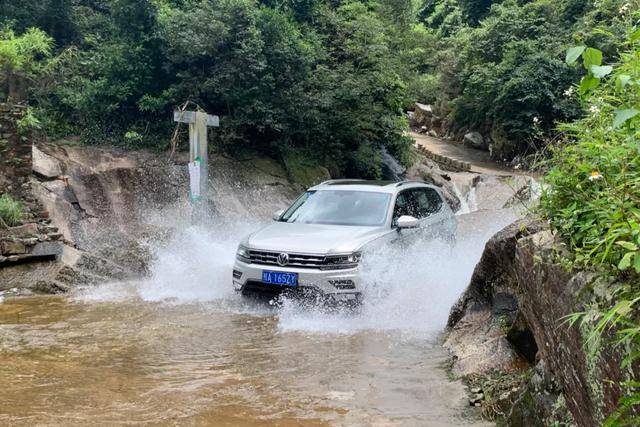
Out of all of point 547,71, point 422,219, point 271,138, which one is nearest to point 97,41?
point 271,138

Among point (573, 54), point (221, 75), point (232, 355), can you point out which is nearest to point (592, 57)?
point (573, 54)

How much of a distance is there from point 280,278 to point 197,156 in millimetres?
4616

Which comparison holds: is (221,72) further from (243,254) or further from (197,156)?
(243,254)

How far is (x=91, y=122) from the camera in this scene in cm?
1358

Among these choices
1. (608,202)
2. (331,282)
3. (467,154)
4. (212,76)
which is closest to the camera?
(608,202)

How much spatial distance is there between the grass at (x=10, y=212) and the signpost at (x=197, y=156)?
9.31 feet

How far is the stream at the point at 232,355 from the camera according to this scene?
165 inches

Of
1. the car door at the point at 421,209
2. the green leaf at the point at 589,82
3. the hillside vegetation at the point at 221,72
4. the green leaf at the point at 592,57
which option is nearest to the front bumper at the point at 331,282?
the car door at the point at 421,209

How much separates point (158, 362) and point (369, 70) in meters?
13.1

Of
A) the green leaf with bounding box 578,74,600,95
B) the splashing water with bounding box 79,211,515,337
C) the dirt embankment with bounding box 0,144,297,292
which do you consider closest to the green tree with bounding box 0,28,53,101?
the dirt embankment with bounding box 0,144,297,292

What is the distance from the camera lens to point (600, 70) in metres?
2.06

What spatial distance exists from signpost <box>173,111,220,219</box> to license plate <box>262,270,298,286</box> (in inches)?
163

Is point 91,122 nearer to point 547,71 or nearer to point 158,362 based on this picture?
point 158,362

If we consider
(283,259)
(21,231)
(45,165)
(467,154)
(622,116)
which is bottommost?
(467,154)
